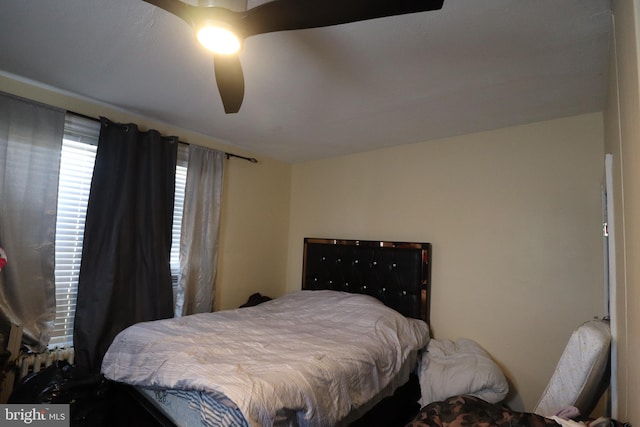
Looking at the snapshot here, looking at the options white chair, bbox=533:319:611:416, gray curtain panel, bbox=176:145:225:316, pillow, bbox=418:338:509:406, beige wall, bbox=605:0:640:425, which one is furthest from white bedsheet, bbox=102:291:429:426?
beige wall, bbox=605:0:640:425

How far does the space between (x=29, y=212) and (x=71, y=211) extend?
228mm

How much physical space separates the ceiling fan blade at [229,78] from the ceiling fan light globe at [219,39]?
0.08 meters

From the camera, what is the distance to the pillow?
187cm

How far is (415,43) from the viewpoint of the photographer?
1.38 meters

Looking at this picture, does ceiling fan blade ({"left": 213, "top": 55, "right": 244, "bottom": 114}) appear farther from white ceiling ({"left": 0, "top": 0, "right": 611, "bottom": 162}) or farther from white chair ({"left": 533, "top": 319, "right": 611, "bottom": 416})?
white chair ({"left": 533, "top": 319, "right": 611, "bottom": 416})

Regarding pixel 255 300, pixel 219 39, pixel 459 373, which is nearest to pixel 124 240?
pixel 255 300

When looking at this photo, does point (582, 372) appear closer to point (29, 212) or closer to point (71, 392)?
point (71, 392)

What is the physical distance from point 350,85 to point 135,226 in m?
1.95

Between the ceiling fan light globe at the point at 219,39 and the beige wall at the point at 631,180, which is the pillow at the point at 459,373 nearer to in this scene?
the beige wall at the point at 631,180

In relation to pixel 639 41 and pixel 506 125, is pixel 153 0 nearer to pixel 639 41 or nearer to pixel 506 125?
pixel 639 41

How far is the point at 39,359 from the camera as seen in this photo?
1855 mm

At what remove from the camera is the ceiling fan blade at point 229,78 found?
4.25ft

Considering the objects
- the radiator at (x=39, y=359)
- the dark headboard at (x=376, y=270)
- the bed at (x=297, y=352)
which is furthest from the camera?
the dark headboard at (x=376, y=270)

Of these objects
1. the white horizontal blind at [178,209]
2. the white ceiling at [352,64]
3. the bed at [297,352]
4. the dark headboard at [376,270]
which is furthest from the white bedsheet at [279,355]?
the white ceiling at [352,64]
